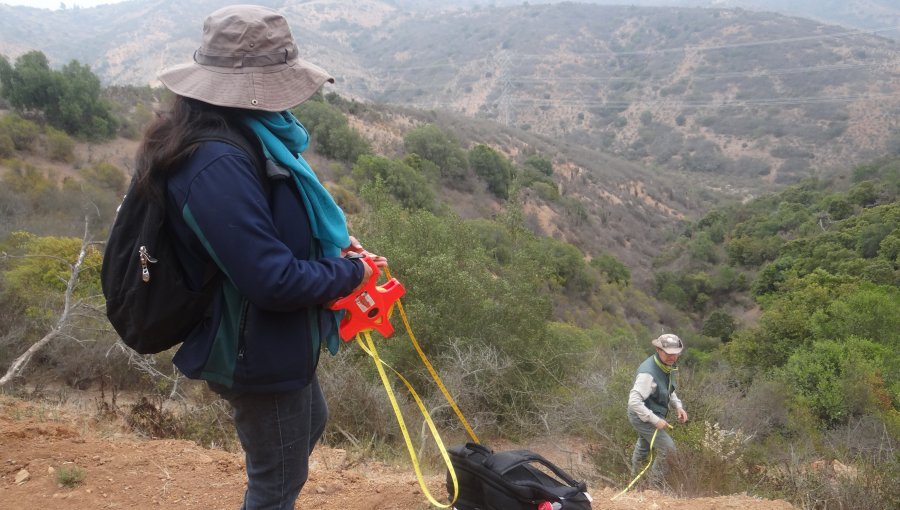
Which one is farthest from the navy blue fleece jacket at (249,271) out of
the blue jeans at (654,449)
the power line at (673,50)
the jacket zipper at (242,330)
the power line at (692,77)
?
the power line at (673,50)

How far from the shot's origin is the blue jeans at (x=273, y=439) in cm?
157

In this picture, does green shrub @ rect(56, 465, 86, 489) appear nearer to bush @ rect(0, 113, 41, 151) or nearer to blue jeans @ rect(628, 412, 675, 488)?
blue jeans @ rect(628, 412, 675, 488)

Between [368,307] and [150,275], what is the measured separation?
2.04 feet

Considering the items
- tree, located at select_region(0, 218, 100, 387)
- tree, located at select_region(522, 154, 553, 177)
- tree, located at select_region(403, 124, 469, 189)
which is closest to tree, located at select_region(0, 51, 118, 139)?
tree, located at select_region(0, 218, 100, 387)

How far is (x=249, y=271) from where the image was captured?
1338 millimetres

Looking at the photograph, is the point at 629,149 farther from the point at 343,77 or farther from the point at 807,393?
the point at 807,393

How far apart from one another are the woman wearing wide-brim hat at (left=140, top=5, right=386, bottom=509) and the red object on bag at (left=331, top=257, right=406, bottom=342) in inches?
5.9

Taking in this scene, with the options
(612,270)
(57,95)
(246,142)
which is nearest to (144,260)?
(246,142)

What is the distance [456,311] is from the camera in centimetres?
894

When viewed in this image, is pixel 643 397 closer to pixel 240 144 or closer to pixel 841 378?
pixel 240 144

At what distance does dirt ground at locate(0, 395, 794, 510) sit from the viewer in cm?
271

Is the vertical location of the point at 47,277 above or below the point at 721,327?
above

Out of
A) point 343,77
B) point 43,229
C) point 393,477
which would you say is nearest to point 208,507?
point 393,477

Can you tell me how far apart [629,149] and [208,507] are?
6298 cm
